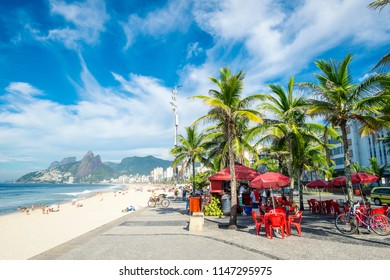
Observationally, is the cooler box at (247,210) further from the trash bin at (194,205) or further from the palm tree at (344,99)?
the palm tree at (344,99)

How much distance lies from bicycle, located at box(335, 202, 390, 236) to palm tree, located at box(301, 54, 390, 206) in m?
0.77

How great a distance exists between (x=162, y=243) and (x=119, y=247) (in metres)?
1.33

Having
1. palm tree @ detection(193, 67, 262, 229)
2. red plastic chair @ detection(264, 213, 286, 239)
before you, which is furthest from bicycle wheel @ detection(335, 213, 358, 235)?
palm tree @ detection(193, 67, 262, 229)

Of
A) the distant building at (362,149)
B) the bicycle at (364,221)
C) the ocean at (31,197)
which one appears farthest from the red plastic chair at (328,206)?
the distant building at (362,149)

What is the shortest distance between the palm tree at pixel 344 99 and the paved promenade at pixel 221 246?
272cm

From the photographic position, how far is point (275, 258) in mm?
6793

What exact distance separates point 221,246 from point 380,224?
5.57m

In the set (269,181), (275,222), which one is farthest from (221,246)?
(269,181)

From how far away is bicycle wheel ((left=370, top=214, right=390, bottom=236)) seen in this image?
9.12 meters

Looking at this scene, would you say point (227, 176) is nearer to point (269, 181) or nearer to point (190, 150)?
point (269, 181)

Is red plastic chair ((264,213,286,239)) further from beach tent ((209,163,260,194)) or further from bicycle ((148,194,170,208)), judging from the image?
bicycle ((148,194,170,208))

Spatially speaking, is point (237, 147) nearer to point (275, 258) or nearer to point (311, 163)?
point (275, 258)

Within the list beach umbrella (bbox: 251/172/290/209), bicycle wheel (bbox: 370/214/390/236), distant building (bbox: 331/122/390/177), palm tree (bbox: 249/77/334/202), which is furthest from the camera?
distant building (bbox: 331/122/390/177)

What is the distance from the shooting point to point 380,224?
30.2 feet
